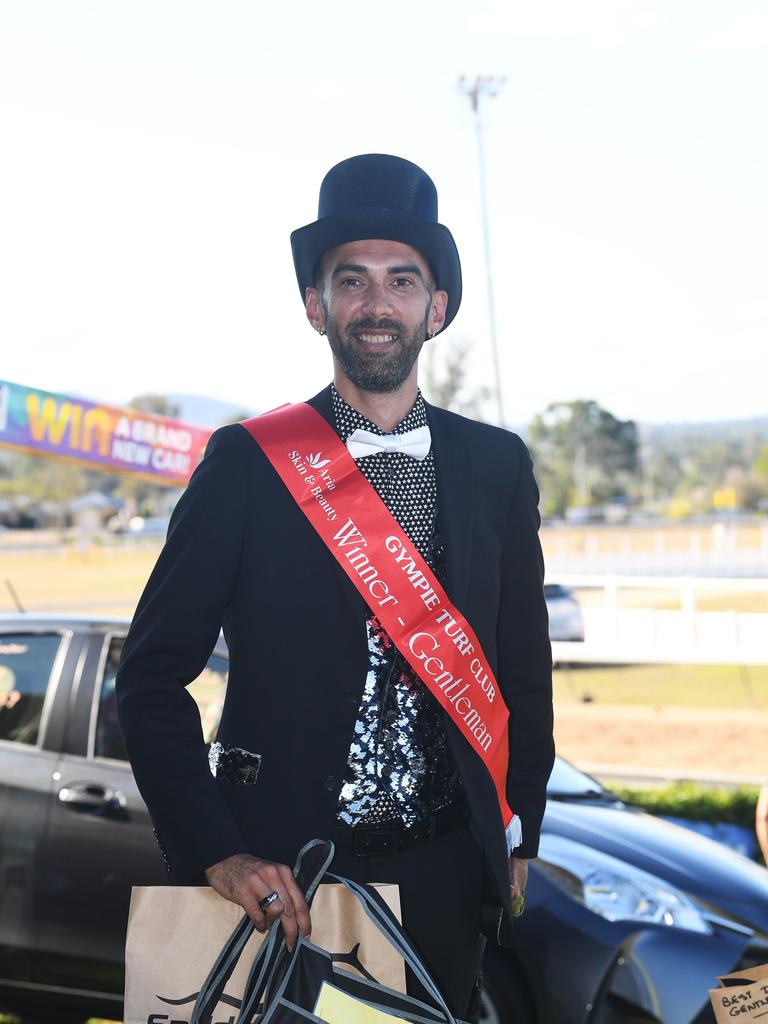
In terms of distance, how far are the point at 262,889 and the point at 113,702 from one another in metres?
2.36

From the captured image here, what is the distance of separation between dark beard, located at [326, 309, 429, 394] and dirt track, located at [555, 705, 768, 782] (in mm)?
6944

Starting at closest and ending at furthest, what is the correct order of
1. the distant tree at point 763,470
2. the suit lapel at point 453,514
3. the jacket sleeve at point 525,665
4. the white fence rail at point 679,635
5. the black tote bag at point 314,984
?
the black tote bag at point 314,984 < the suit lapel at point 453,514 < the jacket sleeve at point 525,665 < the white fence rail at point 679,635 < the distant tree at point 763,470

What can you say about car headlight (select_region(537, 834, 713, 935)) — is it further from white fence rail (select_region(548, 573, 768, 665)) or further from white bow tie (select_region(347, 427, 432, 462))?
white fence rail (select_region(548, 573, 768, 665))

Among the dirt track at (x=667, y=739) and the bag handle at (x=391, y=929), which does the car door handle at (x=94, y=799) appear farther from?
the dirt track at (x=667, y=739)

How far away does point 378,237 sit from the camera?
2021mm

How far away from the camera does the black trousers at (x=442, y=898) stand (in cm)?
186

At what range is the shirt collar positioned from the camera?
82.5 inches

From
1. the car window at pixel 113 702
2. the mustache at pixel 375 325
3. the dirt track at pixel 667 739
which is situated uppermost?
the mustache at pixel 375 325

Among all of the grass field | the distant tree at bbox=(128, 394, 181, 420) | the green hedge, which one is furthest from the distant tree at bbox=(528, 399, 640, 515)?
the green hedge

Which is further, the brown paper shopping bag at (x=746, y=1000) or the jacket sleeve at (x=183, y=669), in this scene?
the brown paper shopping bag at (x=746, y=1000)

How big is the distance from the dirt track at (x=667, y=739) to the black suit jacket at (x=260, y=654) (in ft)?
22.5

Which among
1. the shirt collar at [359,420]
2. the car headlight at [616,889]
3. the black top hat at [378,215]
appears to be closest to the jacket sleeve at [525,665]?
the shirt collar at [359,420]

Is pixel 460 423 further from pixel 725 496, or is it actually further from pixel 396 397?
pixel 725 496

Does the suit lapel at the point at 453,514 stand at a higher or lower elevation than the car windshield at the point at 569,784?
higher
